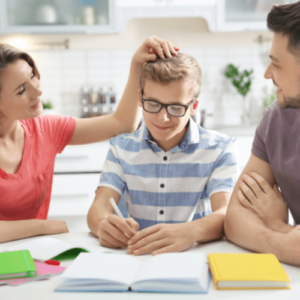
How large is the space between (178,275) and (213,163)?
62 centimetres

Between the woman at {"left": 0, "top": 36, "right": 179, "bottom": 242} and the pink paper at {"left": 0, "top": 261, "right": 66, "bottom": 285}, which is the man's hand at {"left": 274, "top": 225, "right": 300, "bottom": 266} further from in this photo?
the woman at {"left": 0, "top": 36, "right": 179, "bottom": 242}

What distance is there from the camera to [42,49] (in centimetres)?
324

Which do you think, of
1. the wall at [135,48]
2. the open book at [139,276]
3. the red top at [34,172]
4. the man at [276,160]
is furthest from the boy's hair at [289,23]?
the wall at [135,48]

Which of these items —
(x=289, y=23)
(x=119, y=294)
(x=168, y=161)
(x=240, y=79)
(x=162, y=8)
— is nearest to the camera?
(x=119, y=294)

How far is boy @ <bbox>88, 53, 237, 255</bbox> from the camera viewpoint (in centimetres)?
123

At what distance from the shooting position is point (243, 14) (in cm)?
295

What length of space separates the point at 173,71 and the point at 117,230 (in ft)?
1.82

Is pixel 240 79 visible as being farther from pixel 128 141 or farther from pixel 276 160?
pixel 276 160

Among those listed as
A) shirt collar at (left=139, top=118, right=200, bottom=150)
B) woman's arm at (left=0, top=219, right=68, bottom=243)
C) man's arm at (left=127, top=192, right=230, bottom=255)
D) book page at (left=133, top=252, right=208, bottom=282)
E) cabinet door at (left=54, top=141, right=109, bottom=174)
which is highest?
shirt collar at (left=139, top=118, right=200, bottom=150)

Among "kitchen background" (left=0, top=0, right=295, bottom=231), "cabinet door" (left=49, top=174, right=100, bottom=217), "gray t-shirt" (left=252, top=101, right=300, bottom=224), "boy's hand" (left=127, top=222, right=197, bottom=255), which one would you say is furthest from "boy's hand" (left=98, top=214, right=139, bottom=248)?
"kitchen background" (left=0, top=0, right=295, bottom=231)

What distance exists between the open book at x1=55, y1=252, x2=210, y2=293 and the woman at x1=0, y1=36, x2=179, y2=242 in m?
0.42

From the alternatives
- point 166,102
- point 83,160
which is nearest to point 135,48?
point 83,160

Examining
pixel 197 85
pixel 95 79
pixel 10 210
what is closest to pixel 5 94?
pixel 10 210

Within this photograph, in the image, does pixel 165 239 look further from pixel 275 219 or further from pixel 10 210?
pixel 10 210
